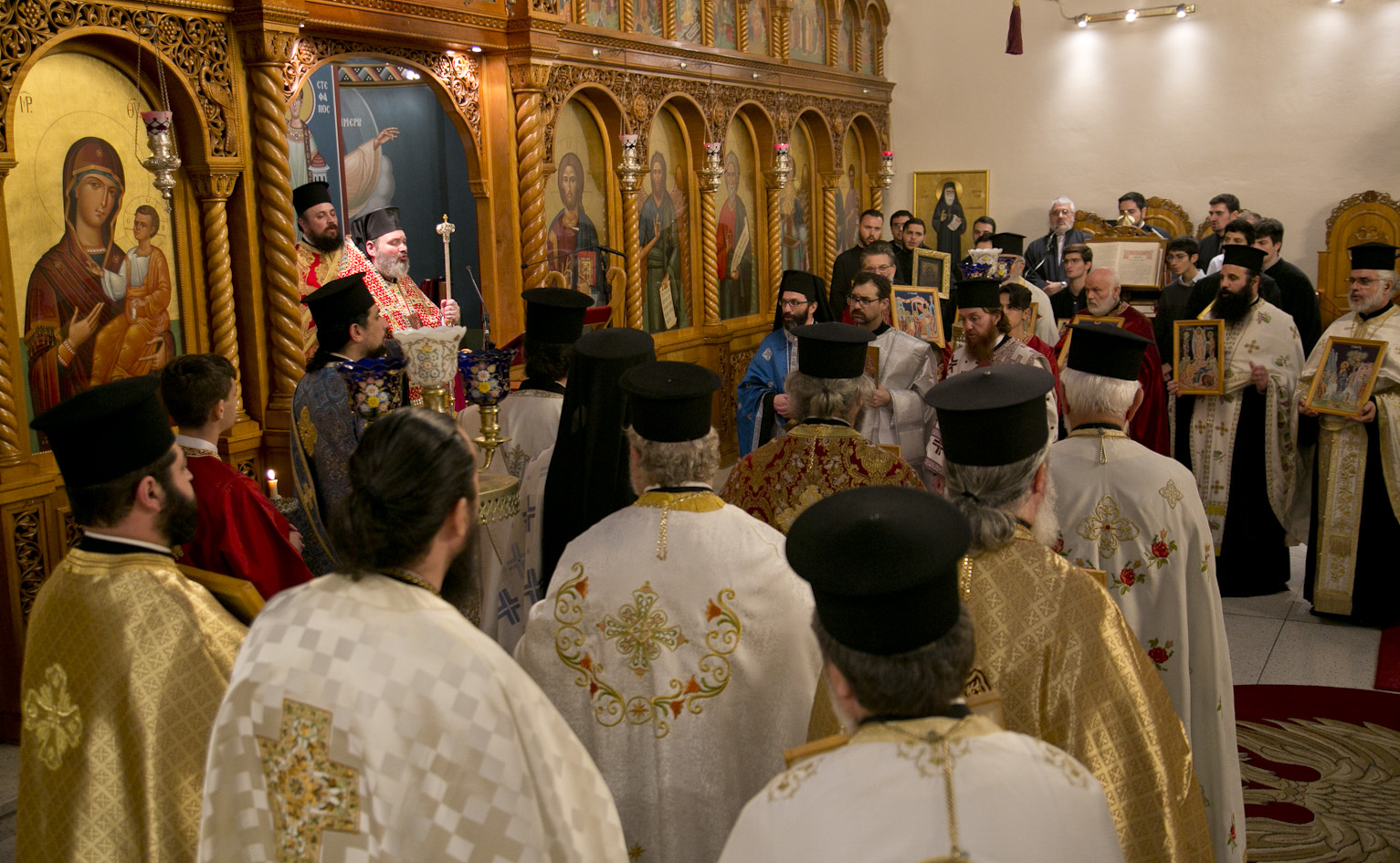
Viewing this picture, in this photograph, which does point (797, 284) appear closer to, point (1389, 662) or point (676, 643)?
point (1389, 662)

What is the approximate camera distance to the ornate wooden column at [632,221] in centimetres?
866

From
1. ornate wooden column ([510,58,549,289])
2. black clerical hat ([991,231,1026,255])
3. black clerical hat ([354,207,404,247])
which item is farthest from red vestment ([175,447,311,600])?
black clerical hat ([991,231,1026,255])

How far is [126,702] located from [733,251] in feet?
28.6

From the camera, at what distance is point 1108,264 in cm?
1101

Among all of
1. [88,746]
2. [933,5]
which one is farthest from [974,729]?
[933,5]

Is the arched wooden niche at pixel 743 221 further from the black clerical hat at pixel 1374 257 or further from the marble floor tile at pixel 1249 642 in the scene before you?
the marble floor tile at pixel 1249 642

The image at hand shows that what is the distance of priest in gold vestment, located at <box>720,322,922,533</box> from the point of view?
3.63m

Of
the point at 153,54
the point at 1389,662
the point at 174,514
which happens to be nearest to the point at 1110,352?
the point at 174,514

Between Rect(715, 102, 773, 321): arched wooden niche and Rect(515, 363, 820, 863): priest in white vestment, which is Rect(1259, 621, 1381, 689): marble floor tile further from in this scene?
Rect(715, 102, 773, 321): arched wooden niche

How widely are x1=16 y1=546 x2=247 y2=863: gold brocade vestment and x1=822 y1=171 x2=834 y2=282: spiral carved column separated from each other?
10.3 m

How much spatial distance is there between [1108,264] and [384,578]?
408 inches

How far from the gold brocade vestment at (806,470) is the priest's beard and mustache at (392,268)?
3652mm

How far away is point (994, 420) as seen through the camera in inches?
87.2

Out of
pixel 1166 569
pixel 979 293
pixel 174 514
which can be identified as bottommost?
pixel 1166 569
